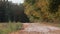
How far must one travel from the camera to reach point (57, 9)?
884cm

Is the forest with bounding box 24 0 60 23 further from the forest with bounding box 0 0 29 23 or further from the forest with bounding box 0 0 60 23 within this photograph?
the forest with bounding box 0 0 29 23

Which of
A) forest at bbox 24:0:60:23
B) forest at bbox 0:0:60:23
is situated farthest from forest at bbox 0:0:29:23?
forest at bbox 24:0:60:23

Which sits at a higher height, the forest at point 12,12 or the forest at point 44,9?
the forest at point 44,9

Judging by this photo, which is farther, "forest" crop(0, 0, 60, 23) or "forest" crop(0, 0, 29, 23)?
"forest" crop(0, 0, 29, 23)

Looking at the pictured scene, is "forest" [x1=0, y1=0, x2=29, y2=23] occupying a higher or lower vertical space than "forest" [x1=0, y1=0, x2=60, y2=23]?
lower

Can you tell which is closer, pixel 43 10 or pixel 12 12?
pixel 43 10

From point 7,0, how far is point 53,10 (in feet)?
24.1

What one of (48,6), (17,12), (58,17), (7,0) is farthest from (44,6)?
(7,0)

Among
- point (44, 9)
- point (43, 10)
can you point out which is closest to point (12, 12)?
point (43, 10)

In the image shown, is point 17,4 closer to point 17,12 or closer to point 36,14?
point 17,12

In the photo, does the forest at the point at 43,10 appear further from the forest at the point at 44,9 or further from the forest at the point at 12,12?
the forest at the point at 12,12

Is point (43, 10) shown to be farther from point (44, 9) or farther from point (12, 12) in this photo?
point (12, 12)

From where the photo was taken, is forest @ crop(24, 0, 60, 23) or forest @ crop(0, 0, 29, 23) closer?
forest @ crop(24, 0, 60, 23)

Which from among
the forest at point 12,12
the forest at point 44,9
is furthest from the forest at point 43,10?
the forest at point 12,12
